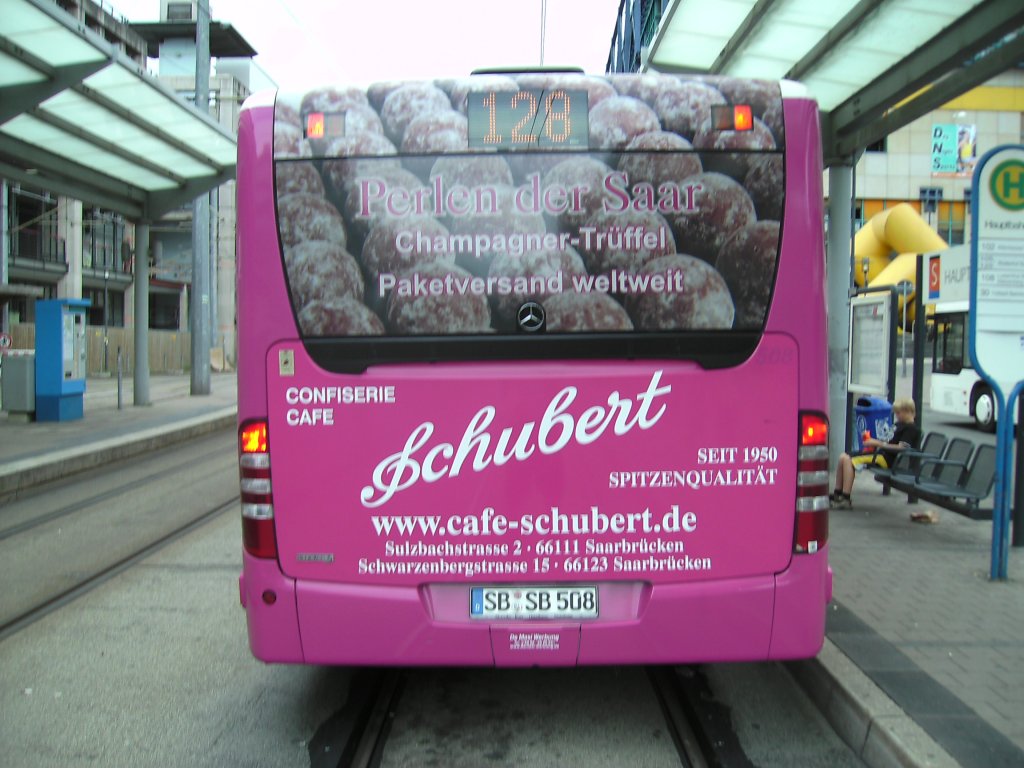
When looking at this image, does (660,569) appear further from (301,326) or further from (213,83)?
(213,83)

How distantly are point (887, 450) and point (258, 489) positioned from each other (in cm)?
664

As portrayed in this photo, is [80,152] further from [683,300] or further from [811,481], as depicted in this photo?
[811,481]

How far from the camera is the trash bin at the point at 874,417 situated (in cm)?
1065

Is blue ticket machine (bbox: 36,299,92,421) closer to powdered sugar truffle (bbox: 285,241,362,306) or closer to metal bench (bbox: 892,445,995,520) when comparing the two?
metal bench (bbox: 892,445,995,520)

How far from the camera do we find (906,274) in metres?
23.6

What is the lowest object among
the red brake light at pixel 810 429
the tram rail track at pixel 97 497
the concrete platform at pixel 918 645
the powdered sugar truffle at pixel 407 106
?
the tram rail track at pixel 97 497

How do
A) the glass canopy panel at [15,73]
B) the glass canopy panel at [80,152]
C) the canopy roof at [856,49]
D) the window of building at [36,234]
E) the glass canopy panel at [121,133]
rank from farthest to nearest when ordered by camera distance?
the window of building at [36,234]
the glass canopy panel at [80,152]
the glass canopy panel at [121,133]
the glass canopy panel at [15,73]
the canopy roof at [856,49]

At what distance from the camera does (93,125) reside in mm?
12703

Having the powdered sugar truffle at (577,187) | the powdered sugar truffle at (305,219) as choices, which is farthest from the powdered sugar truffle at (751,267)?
the powdered sugar truffle at (305,219)

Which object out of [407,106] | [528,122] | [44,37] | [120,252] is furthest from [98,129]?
[120,252]

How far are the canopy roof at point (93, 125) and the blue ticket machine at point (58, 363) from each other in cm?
219

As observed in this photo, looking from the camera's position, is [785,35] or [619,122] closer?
[619,122]

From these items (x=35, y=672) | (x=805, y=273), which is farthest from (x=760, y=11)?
(x=35, y=672)

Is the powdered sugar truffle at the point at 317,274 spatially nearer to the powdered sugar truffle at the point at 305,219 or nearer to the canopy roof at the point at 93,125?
the powdered sugar truffle at the point at 305,219
